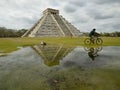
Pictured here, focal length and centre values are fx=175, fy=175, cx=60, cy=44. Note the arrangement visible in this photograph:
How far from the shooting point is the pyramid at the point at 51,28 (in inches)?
3942

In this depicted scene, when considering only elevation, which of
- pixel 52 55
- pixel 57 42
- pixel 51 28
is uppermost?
pixel 51 28

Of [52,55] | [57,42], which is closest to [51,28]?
[57,42]

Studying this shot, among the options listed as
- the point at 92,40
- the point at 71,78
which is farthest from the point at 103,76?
the point at 92,40

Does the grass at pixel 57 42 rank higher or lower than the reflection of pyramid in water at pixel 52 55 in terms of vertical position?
lower

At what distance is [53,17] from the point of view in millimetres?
113000

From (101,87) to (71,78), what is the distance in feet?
6.58

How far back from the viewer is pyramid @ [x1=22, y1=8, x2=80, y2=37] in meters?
100

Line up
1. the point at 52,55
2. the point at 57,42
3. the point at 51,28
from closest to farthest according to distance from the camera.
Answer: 1. the point at 52,55
2. the point at 57,42
3. the point at 51,28

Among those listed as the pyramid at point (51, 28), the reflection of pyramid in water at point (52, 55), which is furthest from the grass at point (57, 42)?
the pyramid at point (51, 28)

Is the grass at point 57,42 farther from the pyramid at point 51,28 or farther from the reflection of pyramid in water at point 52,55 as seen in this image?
the pyramid at point 51,28

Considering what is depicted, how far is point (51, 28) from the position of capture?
345 feet

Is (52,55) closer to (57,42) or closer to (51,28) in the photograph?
(57,42)

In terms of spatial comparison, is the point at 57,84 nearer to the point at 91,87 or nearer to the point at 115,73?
the point at 91,87

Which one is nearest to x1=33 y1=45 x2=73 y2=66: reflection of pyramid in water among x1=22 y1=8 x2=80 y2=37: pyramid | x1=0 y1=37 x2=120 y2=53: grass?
x1=0 y1=37 x2=120 y2=53: grass
